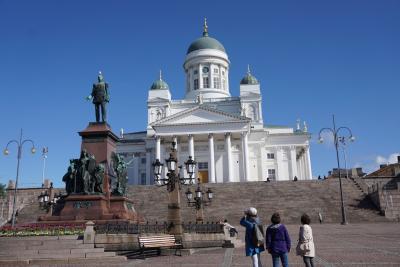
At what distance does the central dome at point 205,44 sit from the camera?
7881cm

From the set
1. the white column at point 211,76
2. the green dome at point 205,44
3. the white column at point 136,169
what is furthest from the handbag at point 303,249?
the green dome at point 205,44

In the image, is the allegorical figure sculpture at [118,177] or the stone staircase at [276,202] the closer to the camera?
the allegorical figure sculpture at [118,177]

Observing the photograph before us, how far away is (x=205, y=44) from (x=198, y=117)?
890 inches

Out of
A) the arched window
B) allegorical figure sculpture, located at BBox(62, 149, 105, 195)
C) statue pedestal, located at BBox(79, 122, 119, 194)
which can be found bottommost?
allegorical figure sculpture, located at BBox(62, 149, 105, 195)

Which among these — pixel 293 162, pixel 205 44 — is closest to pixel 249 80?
pixel 205 44

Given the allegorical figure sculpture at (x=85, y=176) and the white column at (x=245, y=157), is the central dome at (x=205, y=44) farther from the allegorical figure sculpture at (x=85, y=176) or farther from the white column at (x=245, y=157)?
the allegorical figure sculpture at (x=85, y=176)

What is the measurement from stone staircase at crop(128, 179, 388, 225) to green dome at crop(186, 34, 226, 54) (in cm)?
3863

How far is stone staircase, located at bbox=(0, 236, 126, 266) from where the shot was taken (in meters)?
13.0

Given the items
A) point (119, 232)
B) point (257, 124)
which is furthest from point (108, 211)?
point (257, 124)

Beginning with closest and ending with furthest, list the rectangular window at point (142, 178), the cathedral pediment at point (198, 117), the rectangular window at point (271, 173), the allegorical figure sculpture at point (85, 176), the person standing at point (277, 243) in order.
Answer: the person standing at point (277, 243) → the allegorical figure sculpture at point (85, 176) → the cathedral pediment at point (198, 117) → the rectangular window at point (271, 173) → the rectangular window at point (142, 178)

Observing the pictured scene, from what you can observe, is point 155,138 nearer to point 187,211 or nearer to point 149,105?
point 149,105

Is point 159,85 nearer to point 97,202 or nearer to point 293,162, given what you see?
point 293,162

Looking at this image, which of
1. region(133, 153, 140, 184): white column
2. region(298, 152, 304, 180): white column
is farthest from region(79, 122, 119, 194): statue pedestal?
region(298, 152, 304, 180): white column

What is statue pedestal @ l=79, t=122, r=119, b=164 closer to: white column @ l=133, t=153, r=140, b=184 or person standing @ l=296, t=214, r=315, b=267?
person standing @ l=296, t=214, r=315, b=267
